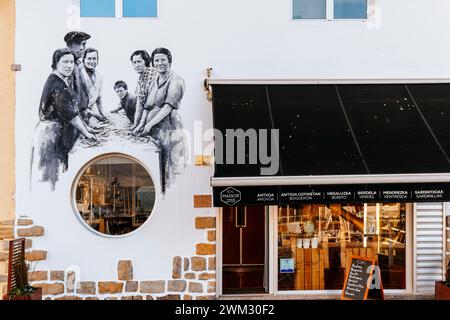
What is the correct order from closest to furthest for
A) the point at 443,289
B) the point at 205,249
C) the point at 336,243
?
1. the point at 443,289
2. the point at 205,249
3. the point at 336,243

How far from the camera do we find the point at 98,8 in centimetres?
779

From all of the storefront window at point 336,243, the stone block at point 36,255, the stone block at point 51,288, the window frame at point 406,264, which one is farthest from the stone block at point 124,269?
the storefront window at point 336,243

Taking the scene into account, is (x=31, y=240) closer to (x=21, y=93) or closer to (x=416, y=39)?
(x=21, y=93)

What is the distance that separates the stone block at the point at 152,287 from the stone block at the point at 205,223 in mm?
1184

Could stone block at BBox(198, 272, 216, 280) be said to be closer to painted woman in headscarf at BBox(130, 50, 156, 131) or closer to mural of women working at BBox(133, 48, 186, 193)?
mural of women working at BBox(133, 48, 186, 193)

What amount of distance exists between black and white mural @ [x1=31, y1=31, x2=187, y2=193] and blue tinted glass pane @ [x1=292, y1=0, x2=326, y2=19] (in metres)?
2.39

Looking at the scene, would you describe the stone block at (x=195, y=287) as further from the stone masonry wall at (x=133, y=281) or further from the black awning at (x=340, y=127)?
the black awning at (x=340, y=127)

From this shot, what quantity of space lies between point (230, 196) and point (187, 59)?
278cm

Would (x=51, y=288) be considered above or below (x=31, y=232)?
below

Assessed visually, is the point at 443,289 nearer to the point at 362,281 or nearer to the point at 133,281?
the point at 362,281

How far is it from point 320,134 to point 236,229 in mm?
5113

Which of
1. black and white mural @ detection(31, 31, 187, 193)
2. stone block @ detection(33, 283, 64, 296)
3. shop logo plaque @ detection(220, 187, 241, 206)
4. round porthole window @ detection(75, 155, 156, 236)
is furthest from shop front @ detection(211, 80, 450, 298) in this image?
stone block @ detection(33, 283, 64, 296)

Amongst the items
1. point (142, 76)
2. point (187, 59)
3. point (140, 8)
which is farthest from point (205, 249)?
point (140, 8)

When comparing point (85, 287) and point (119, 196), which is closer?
point (85, 287)
